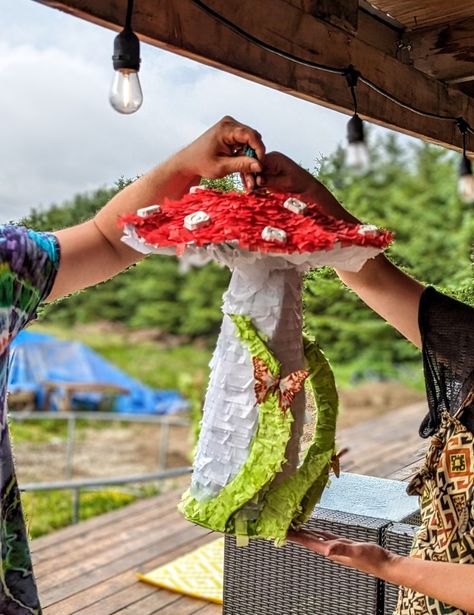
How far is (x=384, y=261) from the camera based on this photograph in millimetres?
1248

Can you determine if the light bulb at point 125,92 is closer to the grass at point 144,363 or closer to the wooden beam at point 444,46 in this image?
the wooden beam at point 444,46

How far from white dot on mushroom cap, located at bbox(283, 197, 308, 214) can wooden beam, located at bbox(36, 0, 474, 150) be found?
0.38m

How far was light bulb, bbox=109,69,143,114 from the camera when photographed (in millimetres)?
1010

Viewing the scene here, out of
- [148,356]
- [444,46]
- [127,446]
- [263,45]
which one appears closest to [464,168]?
[444,46]

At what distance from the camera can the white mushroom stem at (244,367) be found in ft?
3.22

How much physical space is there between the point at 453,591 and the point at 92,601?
2298 millimetres

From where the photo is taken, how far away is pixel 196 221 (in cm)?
90

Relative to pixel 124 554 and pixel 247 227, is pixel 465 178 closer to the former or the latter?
pixel 247 227

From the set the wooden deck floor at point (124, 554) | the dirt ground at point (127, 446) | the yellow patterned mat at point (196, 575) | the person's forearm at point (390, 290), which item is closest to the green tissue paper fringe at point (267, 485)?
the person's forearm at point (390, 290)

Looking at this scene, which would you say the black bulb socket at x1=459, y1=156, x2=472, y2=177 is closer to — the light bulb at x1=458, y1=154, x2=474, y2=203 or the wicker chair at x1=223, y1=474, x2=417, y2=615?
the light bulb at x1=458, y1=154, x2=474, y2=203

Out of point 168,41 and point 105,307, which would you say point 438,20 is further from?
point 105,307

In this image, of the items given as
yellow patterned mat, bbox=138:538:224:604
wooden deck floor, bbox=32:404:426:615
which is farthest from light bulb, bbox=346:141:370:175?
yellow patterned mat, bbox=138:538:224:604

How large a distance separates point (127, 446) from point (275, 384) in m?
9.59

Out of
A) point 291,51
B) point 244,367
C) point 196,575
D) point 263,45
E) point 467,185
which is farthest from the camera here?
point 196,575
